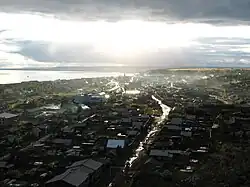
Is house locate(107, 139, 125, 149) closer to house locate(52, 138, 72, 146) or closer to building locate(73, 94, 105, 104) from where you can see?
house locate(52, 138, 72, 146)

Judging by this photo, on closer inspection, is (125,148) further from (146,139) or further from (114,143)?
(146,139)

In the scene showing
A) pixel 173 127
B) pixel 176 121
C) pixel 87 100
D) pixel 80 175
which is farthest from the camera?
pixel 87 100

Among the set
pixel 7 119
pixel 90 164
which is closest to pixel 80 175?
pixel 90 164

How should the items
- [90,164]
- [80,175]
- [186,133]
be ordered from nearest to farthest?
[80,175]
[90,164]
[186,133]

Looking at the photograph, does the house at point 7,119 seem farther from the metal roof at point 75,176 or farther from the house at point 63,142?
the metal roof at point 75,176

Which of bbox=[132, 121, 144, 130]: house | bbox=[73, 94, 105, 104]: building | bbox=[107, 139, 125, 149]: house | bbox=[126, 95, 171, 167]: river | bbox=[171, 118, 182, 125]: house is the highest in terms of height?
bbox=[73, 94, 105, 104]: building

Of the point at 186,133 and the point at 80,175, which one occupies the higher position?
the point at 186,133

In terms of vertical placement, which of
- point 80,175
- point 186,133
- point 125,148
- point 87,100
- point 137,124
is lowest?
point 125,148

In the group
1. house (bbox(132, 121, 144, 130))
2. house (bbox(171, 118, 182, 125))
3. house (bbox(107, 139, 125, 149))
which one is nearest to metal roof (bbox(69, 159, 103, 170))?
house (bbox(107, 139, 125, 149))

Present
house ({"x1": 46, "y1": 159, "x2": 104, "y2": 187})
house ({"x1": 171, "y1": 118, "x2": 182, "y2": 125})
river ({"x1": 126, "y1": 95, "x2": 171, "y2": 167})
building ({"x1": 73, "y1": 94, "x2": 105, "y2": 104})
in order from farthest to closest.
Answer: building ({"x1": 73, "y1": 94, "x2": 105, "y2": 104}) → house ({"x1": 171, "y1": 118, "x2": 182, "y2": 125}) → river ({"x1": 126, "y1": 95, "x2": 171, "y2": 167}) → house ({"x1": 46, "y1": 159, "x2": 104, "y2": 187})

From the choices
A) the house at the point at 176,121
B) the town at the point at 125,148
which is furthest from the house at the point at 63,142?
the house at the point at 176,121
